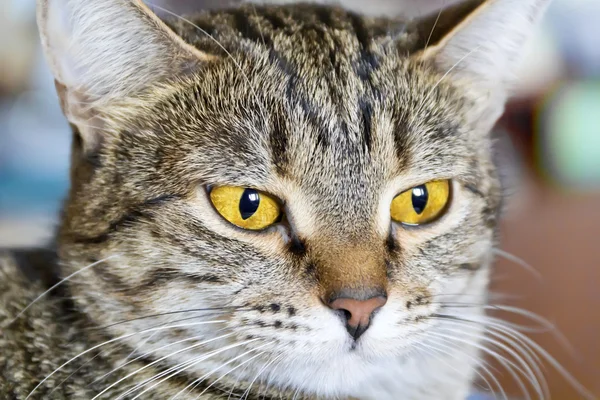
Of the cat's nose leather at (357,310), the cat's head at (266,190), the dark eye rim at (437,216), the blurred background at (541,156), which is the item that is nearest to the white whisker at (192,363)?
the cat's head at (266,190)

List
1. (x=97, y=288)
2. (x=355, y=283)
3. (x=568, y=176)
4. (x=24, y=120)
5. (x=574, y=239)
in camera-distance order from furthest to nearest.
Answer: (x=568, y=176)
(x=24, y=120)
(x=574, y=239)
(x=97, y=288)
(x=355, y=283)

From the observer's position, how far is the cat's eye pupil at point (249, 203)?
99cm

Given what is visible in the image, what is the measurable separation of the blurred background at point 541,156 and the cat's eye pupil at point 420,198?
57.2 inches

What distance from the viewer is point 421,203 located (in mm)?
1082

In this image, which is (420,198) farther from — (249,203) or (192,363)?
(192,363)

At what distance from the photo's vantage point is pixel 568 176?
3.31 metres

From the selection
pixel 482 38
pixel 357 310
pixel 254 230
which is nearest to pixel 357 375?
pixel 357 310

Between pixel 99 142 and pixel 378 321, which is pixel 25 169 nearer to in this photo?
pixel 99 142

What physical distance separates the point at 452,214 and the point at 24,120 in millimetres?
2528

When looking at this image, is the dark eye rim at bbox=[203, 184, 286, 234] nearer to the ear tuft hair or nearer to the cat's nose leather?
the cat's nose leather

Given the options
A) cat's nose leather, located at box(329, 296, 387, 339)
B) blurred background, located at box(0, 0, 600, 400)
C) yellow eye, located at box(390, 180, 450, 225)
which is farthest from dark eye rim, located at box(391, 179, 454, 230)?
blurred background, located at box(0, 0, 600, 400)

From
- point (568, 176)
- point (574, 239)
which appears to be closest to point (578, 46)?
point (568, 176)

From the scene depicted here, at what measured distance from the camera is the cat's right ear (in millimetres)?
978

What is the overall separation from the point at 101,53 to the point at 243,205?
328 mm
